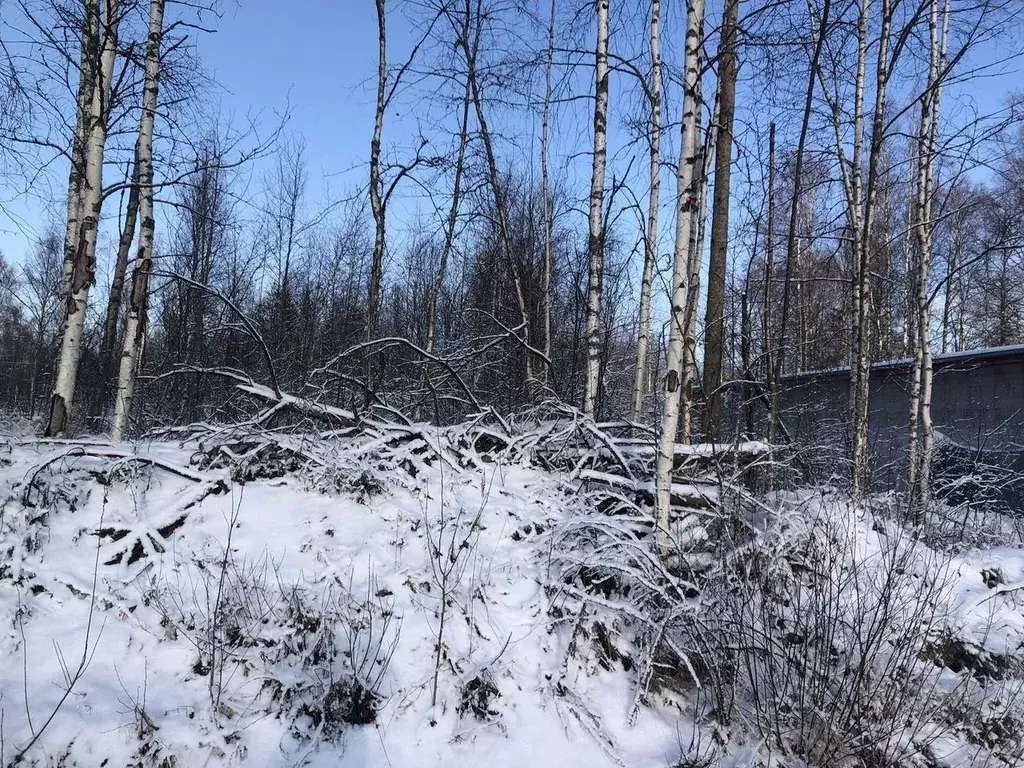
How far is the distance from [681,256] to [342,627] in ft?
10.9

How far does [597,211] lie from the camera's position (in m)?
7.35

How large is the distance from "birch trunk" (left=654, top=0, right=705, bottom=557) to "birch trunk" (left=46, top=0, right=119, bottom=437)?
5768 millimetres

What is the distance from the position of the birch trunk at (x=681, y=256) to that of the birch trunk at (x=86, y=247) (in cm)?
577

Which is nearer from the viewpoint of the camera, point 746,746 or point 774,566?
point 746,746

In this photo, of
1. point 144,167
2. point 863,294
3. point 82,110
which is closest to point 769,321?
point 863,294

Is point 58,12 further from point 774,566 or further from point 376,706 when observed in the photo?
point 774,566

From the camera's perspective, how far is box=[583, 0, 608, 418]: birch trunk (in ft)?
23.2

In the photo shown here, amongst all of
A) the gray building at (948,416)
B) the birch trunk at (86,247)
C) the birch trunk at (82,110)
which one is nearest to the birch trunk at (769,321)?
the gray building at (948,416)

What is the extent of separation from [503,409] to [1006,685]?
6158 mm

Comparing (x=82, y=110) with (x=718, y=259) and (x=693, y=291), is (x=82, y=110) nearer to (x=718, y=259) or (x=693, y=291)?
(x=693, y=291)

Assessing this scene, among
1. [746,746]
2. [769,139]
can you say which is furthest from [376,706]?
[769,139]

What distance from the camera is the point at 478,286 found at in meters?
15.8

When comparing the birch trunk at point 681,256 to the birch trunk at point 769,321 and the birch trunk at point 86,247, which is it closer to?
the birch trunk at point 769,321

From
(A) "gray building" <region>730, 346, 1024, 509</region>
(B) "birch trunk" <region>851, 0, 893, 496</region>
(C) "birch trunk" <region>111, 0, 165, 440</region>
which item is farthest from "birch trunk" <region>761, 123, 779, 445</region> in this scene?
(C) "birch trunk" <region>111, 0, 165, 440</region>
